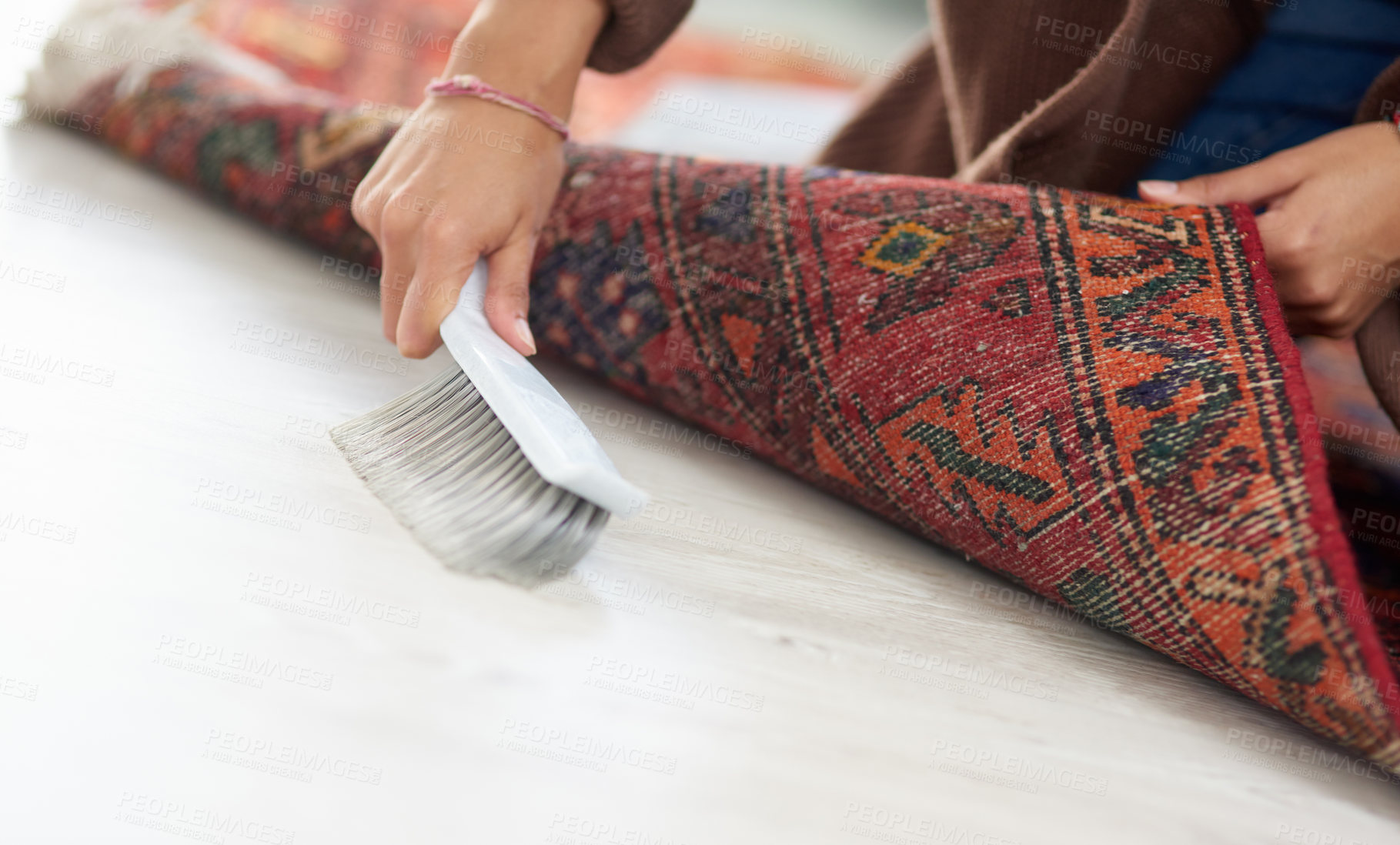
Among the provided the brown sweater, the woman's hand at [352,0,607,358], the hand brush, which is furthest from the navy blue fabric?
the hand brush

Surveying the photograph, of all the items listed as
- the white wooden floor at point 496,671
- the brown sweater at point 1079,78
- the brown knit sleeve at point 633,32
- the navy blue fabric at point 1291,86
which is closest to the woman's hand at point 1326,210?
the brown sweater at point 1079,78

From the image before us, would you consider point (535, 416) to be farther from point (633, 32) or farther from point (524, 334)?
point (633, 32)

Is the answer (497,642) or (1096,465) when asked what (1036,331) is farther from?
(497,642)

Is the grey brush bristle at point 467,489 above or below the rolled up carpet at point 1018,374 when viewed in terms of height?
below

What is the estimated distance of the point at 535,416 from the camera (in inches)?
20.6

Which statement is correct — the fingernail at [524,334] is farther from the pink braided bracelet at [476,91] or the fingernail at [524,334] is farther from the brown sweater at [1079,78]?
the brown sweater at [1079,78]

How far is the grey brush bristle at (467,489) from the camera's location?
1.72ft

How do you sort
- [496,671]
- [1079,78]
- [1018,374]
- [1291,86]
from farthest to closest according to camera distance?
[1291,86], [1079,78], [1018,374], [496,671]

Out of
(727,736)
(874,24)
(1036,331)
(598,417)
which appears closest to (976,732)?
(727,736)

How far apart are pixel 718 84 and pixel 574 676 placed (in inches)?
60.6

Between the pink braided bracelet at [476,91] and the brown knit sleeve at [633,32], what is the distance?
14 cm

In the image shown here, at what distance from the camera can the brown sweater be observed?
2.45 ft

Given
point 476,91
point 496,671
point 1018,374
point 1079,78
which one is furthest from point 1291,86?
point 496,671

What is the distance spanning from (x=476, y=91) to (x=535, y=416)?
0.28 metres
